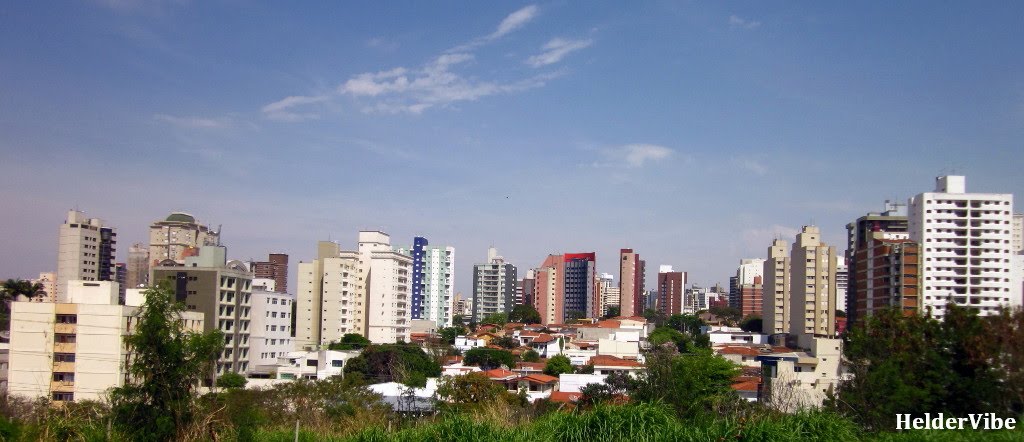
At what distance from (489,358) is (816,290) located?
22127 millimetres

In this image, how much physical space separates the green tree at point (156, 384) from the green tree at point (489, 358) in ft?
95.4

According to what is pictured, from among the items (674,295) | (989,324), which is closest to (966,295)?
(989,324)

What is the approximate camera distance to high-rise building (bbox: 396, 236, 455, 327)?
67750mm

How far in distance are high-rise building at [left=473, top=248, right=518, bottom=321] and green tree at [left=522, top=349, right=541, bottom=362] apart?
42533mm

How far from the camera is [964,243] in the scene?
Answer: 35.4 meters

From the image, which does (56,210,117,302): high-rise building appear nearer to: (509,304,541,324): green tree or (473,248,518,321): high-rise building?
(509,304,541,324): green tree

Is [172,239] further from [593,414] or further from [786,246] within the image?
[593,414]

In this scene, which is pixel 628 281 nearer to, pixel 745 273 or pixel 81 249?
pixel 745 273

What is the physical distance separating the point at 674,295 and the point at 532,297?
70.6ft

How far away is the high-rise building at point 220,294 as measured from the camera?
2934cm

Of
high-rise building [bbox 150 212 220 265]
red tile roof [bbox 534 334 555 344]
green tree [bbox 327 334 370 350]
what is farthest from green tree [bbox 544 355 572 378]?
high-rise building [bbox 150 212 220 265]

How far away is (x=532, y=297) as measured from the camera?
88750mm

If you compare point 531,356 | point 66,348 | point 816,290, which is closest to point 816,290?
point 816,290

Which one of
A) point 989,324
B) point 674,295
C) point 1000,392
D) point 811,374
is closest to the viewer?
point 1000,392
